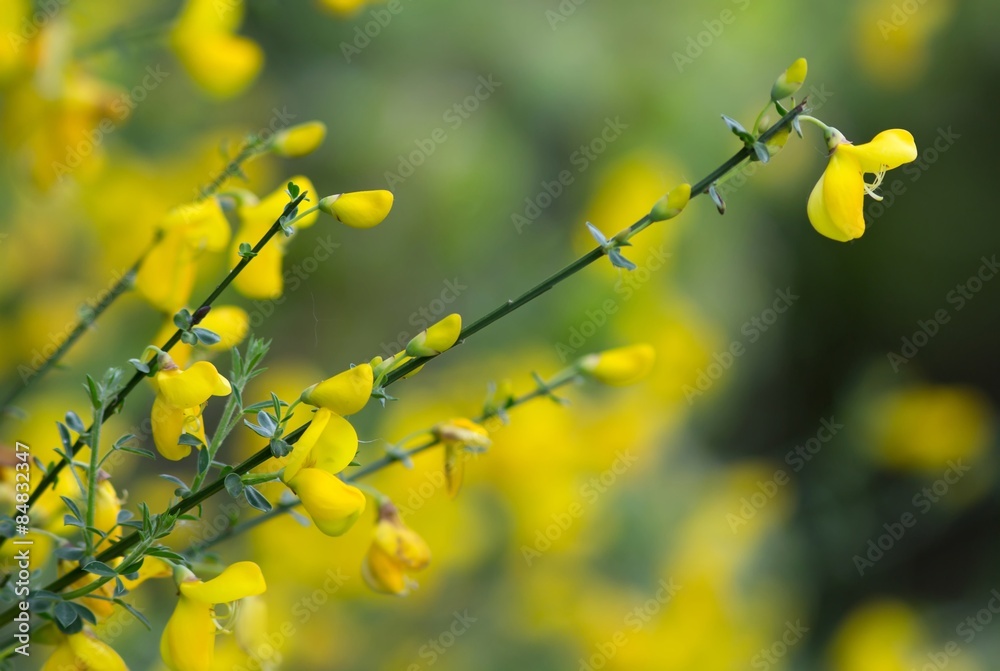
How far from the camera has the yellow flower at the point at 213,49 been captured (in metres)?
0.69

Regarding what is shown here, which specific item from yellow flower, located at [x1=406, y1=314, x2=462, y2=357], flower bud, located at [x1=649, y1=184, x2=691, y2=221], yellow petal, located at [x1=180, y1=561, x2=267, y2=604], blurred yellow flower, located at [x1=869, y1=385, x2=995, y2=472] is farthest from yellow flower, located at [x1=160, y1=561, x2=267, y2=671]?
blurred yellow flower, located at [x1=869, y1=385, x2=995, y2=472]

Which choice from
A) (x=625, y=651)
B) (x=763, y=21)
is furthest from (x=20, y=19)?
(x=763, y=21)

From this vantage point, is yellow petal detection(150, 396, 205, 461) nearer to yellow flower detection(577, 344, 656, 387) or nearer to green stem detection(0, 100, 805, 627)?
green stem detection(0, 100, 805, 627)

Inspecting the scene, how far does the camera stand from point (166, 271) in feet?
1.68

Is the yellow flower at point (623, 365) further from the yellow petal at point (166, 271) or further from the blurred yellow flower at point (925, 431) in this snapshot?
the blurred yellow flower at point (925, 431)

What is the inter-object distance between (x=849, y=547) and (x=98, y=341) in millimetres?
1158

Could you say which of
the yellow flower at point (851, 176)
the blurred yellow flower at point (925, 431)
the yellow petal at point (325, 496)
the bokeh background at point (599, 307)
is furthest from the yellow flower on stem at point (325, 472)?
the blurred yellow flower at point (925, 431)

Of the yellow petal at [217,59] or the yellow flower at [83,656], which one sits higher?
the yellow petal at [217,59]

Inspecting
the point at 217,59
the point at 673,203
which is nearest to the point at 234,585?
the point at 673,203

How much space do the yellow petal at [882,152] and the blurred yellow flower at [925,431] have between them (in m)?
1.06

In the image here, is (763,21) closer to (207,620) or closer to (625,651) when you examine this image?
(625,651)

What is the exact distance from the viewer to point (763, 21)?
195 cm

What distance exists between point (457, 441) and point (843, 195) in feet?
0.70

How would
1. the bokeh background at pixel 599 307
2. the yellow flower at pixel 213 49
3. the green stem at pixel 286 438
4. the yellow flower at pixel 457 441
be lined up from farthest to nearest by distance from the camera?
1. the bokeh background at pixel 599 307
2. the yellow flower at pixel 213 49
3. the yellow flower at pixel 457 441
4. the green stem at pixel 286 438
